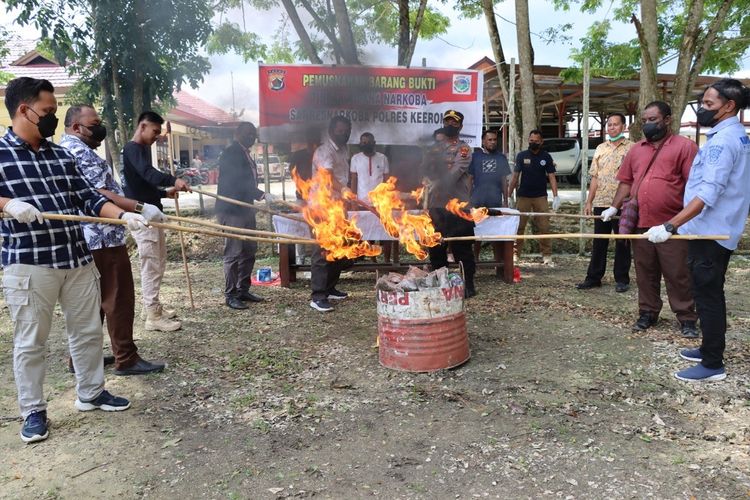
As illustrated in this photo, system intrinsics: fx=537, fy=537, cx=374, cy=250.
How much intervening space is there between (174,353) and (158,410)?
1.21 meters

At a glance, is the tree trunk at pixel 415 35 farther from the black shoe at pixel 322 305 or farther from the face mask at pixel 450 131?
the black shoe at pixel 322 305

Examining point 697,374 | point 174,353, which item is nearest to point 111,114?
point 174,353

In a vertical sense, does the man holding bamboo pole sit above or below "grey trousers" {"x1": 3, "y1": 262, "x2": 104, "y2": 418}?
above

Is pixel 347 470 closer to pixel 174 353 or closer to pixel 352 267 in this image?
pixel 174 353

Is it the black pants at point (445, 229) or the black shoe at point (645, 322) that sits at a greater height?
the black pants at point (445, 229)

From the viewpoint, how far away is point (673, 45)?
11398 millimetres

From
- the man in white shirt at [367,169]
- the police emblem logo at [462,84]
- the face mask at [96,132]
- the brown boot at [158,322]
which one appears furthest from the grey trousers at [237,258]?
the police emblem logo at [462,84]

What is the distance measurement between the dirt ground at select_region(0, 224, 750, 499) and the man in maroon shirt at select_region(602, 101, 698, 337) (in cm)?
29

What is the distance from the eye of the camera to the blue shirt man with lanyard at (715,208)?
3.91 m

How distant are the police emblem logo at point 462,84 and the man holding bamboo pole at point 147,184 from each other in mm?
4842

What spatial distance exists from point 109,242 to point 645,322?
4.97 metres

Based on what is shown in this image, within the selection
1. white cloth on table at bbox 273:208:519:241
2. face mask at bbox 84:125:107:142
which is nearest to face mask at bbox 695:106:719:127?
white cloth on table at bbox 273:208:519:241

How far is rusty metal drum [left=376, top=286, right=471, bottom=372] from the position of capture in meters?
4.21

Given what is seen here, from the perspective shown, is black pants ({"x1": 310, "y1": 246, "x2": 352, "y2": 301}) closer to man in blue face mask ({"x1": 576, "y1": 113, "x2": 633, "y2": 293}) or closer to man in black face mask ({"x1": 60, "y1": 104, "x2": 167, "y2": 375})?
man in black face mask ({"x1": 60, "y1": 104, "x2": 167, "y2": 375})
